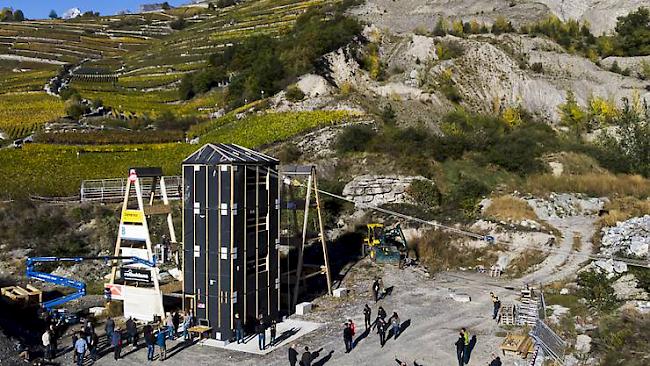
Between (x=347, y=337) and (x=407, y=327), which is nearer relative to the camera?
(x=347, y=337)

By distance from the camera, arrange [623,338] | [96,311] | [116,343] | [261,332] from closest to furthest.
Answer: [623,338], [116,343], [261,332], [96,311]

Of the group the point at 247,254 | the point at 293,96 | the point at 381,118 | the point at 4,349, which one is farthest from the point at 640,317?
the point at 293,96

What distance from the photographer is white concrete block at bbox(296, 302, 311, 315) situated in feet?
76.9

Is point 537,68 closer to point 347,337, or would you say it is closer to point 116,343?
point 347,337

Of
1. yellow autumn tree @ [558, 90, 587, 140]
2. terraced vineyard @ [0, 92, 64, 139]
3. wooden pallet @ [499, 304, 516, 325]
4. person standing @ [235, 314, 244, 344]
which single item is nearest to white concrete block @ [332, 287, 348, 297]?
person standing @ [235, 314, 244, 344]

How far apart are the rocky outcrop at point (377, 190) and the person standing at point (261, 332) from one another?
16522 mm

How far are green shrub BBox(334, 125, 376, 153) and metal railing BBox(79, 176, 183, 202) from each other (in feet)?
37.9

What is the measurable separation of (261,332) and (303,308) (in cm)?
390

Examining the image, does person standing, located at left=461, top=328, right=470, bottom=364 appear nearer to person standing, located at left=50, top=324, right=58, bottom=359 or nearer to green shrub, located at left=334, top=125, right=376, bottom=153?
person standing, located at left=50, top=324, right=58, bottom=359

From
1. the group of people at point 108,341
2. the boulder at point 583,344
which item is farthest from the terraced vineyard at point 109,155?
the boulder at point 583,344

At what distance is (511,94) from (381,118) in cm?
1669

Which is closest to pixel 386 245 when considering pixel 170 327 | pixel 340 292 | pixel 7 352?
pixel 340 292

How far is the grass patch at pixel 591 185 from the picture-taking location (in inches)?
1492

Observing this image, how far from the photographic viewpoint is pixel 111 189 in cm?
3481
